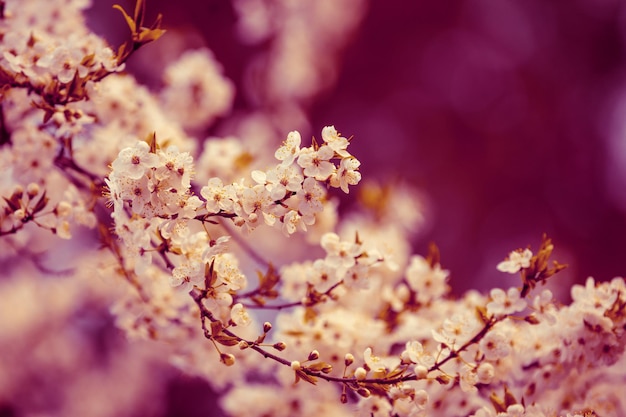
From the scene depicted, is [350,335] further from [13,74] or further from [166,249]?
[13,74]

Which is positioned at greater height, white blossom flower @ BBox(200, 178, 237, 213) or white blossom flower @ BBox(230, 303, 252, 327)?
white blossom flower @ BBox(200, 178, 237, 213)

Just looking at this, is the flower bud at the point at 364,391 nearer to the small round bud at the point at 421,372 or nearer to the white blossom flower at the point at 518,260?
the small round bud at the point at 421,372

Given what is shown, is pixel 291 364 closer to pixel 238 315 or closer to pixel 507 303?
pixel 238 315

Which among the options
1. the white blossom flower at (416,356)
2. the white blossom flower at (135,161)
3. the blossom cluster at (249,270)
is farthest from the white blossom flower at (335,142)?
the white blossom flower at (416,356)

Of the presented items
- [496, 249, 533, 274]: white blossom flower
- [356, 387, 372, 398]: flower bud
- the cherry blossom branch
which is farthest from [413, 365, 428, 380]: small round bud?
[496, 249, 533, 274]: white blossom flower

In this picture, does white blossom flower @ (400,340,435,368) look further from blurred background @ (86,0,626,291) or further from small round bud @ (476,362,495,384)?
blurred background @ (86,0,626,291)

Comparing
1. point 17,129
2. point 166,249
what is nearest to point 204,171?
point 17,129

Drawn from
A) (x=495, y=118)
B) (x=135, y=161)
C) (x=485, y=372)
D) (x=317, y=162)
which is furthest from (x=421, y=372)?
(x=495, y=118)
